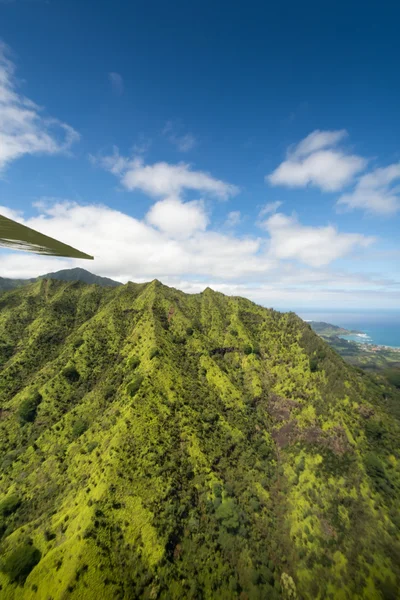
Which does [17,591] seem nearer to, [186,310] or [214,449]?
[214,449]

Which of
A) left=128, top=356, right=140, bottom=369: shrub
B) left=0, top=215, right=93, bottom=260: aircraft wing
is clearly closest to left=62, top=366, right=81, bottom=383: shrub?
left=128, top=356, right=140, bottom=369: shrub

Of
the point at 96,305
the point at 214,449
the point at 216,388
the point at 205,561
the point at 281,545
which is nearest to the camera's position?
the point at 205,561

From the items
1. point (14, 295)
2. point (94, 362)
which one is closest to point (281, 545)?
point (94, 362)

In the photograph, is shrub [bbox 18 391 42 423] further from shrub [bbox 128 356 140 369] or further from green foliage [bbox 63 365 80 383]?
shrub [bbox 128 356 140 369]

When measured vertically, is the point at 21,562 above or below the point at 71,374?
below

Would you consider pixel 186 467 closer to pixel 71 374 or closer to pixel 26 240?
pixel 71 374

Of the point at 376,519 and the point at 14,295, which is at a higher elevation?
the point at 14,295

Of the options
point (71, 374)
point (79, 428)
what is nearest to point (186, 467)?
point (79, 428)
